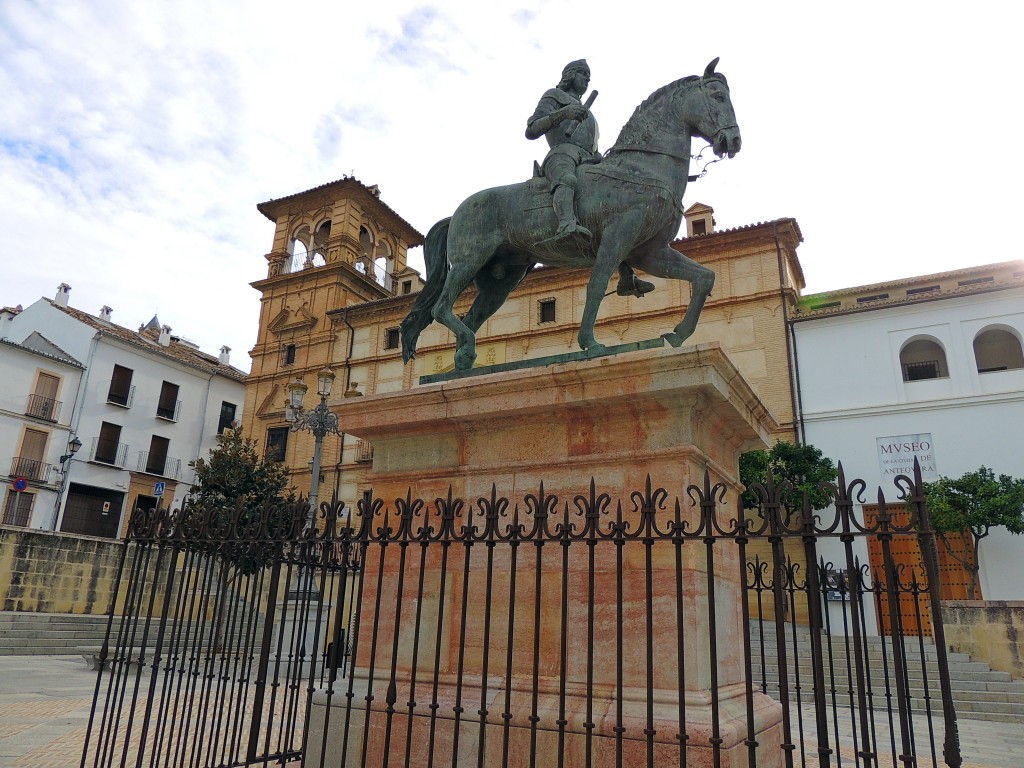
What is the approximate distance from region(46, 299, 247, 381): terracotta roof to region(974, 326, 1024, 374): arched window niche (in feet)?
103

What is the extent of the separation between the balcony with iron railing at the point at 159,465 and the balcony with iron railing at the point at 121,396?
2.48 m

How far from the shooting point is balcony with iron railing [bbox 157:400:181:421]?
3600cm

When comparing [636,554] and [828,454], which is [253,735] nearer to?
[636,554]

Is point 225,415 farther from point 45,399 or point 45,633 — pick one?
point 45,633

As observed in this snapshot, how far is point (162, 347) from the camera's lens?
38.0 m

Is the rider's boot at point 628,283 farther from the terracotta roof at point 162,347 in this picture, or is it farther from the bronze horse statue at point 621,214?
the terracotta roof at point 162,347

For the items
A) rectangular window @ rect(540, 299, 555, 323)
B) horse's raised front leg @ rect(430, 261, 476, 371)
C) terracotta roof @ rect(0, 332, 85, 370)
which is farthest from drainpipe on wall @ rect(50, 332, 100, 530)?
horse's raised front leg @ rect(430, 261, 476, 371)

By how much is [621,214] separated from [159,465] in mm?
36114

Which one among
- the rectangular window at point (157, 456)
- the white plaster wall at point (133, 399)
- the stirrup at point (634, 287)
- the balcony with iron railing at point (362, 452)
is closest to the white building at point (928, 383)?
the balcony with iron railing at point (362, 452)

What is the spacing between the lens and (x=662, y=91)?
5066mm

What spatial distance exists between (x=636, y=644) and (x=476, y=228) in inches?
119

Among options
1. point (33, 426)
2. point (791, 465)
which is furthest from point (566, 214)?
point (33, 426)

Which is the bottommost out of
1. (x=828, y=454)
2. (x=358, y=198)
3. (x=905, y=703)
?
(x=905, y=703)

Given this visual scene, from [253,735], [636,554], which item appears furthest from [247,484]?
[636,554]
